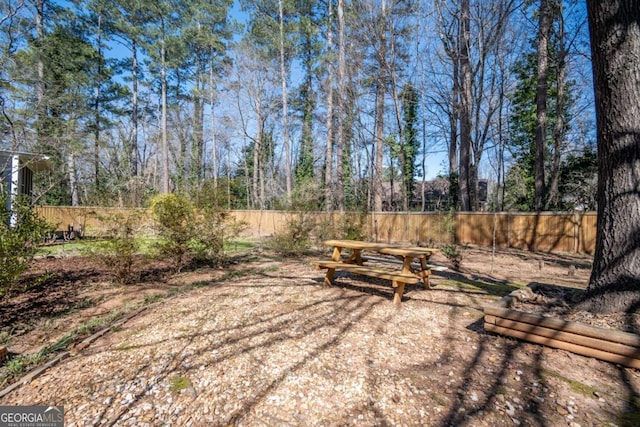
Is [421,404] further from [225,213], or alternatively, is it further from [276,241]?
[276,241]

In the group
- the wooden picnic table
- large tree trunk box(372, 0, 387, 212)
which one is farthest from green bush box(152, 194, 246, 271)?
large tree trunk box(372, 0, 387, 212)

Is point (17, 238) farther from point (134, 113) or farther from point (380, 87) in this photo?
point (134, 113)

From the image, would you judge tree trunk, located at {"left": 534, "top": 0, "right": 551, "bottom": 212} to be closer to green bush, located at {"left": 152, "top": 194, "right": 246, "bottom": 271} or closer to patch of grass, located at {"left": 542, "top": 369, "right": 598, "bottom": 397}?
patch of grass, located at {"left": 542, "top": 369, "right": 598, "bottom": 397}

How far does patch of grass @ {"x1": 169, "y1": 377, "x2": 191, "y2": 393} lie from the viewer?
2.05 metres

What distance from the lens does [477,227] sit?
37.2 ft

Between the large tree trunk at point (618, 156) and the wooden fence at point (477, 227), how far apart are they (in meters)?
5.66

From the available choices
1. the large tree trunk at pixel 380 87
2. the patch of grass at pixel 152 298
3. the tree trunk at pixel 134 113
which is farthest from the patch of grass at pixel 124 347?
the tree trunk at pixel 134 113

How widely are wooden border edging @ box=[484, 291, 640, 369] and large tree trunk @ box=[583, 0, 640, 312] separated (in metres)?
0.60

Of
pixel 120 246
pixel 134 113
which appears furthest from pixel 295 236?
pixel 134 113

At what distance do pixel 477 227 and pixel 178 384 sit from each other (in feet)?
38.4

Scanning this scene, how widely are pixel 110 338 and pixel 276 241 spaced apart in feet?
18.3

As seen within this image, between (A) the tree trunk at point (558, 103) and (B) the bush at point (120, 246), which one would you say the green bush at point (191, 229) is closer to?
(B) the bush at point (120, 246)

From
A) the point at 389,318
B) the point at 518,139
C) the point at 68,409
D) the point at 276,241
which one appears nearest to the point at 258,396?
the point at 68,409

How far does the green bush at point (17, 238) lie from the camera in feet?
10.6
